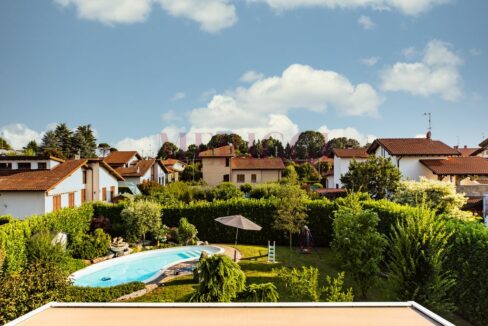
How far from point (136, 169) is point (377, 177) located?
3652 centimetres

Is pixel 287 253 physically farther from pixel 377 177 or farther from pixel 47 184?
pixel 47 184

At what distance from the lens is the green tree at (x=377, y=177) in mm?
28969

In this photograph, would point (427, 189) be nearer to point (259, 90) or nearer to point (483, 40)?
point (483, 40)

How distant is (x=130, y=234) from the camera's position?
24359 mm

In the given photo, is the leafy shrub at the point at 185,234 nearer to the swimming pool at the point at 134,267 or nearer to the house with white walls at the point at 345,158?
the swimming pool at the point at 134,267

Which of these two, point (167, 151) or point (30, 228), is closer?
point (30, 228)

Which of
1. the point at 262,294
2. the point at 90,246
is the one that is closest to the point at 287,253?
the point at 90,246

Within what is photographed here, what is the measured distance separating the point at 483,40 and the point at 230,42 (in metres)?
16.7

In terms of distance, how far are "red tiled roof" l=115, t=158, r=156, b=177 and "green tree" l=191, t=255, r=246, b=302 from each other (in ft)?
146

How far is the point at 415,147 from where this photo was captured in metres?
35.6

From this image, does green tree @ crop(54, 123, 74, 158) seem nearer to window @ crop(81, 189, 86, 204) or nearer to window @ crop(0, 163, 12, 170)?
window @ crop(0, 163, 12, 170)

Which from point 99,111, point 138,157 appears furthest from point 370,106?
point 138,157

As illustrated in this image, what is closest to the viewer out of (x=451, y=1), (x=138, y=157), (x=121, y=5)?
(x=121, y=5)

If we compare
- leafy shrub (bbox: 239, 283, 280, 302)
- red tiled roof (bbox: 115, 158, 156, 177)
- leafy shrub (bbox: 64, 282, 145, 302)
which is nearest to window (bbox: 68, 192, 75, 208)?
leafy shrub (bbox: 64, 282, 145, 302)
